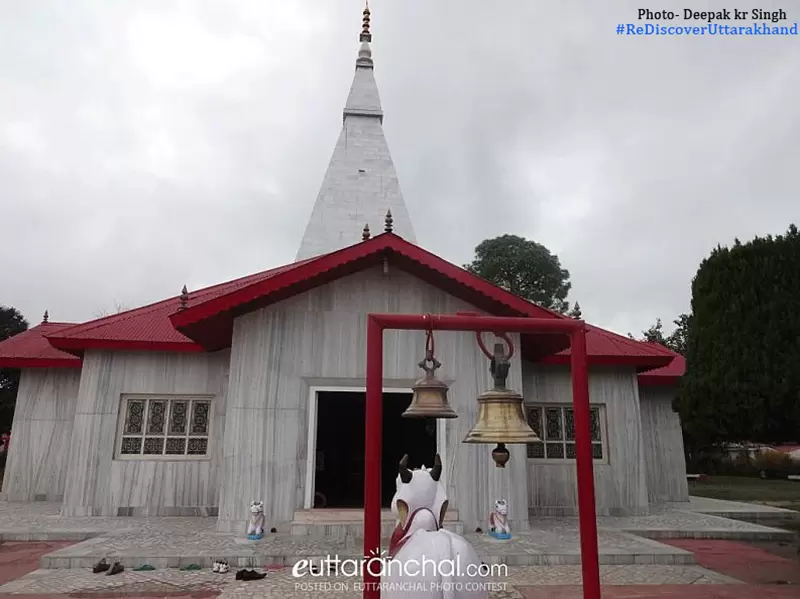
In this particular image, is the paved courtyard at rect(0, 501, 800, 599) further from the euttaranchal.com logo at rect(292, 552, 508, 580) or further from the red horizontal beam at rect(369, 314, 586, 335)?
the red horizontal beam at rect(369, 314, 586, 335)

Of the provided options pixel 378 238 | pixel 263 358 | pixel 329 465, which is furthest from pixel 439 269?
pixel 329 465

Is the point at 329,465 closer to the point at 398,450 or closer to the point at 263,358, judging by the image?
the point at 398,450

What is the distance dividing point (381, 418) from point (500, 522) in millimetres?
4339

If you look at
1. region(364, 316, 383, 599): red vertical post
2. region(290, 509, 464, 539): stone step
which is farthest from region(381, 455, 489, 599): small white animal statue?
region(290, 509, 464, 539): stone step

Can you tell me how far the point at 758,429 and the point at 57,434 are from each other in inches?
445

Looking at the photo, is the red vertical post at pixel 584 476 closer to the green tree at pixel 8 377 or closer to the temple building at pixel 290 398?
the temple building at pixel 290 398

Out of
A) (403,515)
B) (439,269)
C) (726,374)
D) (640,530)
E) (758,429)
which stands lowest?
(640,530)

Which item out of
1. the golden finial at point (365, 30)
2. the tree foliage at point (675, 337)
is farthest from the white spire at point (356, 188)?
the tree foliage at point (675, 337)

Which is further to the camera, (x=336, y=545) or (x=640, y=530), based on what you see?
(x=640, y=530)

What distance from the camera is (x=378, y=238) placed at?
7.40 metres

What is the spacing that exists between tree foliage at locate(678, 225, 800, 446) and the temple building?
1730mm

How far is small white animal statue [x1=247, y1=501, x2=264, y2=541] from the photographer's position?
6.66 metres

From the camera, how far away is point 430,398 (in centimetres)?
356

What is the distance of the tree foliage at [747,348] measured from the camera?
22.0ft
